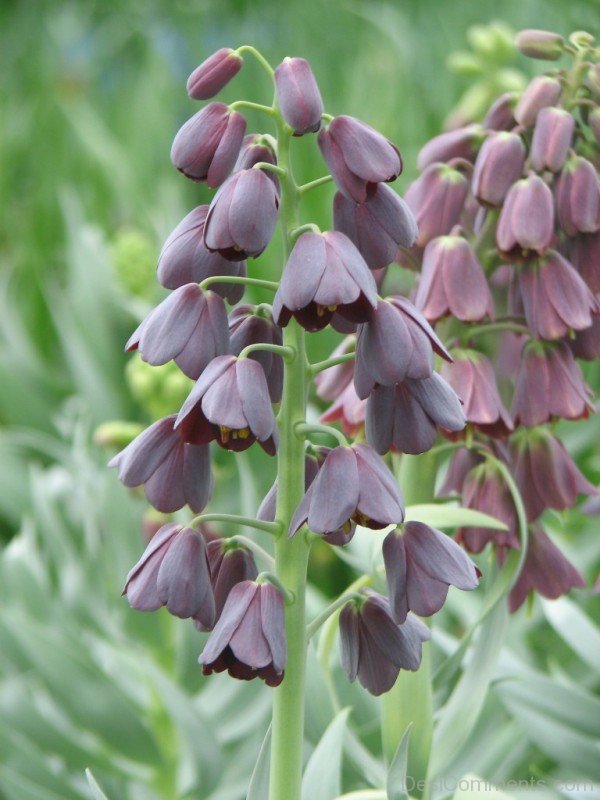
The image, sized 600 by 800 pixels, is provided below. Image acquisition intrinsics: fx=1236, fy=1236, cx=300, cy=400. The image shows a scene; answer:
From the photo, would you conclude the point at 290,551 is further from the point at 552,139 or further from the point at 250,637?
the point at 552,139

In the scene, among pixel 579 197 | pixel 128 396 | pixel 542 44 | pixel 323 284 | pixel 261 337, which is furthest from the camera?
pixel 128 396

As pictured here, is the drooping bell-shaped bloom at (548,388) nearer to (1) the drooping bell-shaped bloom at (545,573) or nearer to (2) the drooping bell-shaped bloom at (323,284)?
(1) the drooping bell-shaped bloom at (545,573)

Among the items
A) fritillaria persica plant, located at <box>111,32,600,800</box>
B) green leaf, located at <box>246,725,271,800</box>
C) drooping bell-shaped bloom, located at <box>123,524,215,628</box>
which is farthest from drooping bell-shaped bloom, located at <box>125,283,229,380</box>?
green leaf, located at <box>246,725,271,800</box>

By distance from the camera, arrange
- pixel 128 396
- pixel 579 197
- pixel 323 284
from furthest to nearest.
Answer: pixel 128 396 < pixel 579 197 < pixel 323 284

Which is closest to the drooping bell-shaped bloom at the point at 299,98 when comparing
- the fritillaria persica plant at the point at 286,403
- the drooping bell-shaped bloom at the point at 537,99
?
the fritillaria persica plant at the point at 286,403

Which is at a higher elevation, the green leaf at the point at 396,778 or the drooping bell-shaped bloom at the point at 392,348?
the drooping bell-shaped bloom at the point at 392,348

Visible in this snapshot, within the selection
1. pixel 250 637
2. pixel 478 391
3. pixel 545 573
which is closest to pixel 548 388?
pixel 478 391
